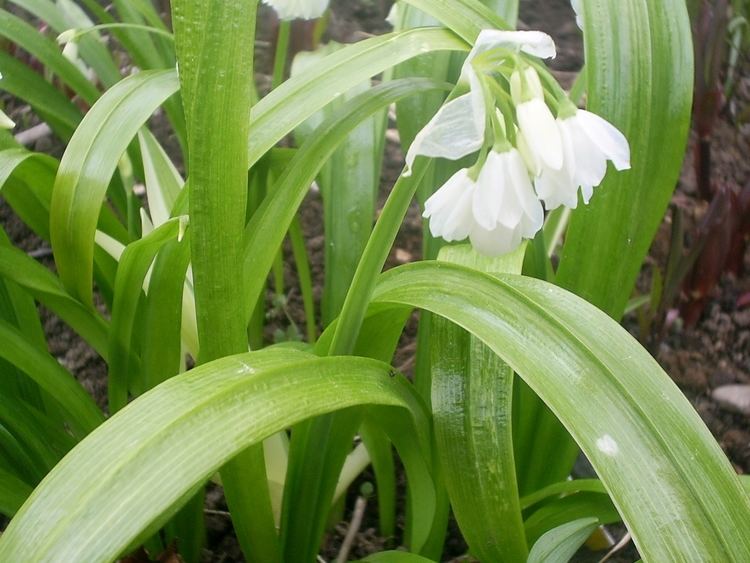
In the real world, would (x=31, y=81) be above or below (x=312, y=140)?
above

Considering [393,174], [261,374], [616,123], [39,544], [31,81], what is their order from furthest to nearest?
[393,174] < [31,81] < [616,123] < [261,374] < [39,544]

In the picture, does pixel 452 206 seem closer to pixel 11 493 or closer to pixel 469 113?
pixel 469 113

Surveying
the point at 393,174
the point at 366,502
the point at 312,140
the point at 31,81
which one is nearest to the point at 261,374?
the point at 312,140

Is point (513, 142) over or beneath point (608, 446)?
over

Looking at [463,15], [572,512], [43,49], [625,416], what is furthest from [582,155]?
[43,49]

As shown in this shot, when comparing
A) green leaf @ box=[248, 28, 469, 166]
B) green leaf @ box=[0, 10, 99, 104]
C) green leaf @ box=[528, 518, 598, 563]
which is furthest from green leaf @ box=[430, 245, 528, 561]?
green leaf @ box=[0, 10, 99, 104]

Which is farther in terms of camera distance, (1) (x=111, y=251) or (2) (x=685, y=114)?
(1) (x=111, y=251)

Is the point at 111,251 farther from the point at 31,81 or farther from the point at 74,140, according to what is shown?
the point at 31,81

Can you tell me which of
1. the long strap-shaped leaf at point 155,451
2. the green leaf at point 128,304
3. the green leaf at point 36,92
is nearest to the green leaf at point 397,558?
the long strap-shaped leaf at point 155,451
